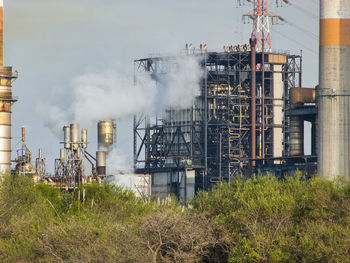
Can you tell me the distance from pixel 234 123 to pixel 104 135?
51.8 feet

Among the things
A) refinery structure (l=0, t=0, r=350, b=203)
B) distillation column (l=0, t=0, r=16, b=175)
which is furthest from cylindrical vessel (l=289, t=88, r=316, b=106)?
distillation column (l=0, t=0, r=16, b=175)

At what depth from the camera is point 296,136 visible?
10231 cm

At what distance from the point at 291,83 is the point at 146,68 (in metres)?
18.4

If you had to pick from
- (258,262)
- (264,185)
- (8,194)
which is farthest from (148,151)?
(258,262)

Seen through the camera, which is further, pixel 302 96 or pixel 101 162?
pixel 101 162

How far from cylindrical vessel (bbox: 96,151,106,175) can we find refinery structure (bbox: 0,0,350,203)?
23mm

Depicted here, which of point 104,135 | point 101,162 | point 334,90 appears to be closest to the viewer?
point 334,90

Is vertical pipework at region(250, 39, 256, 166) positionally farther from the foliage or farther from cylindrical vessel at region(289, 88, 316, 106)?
the foliage

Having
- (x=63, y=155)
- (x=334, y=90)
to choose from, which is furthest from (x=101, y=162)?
(x=334, y=90)

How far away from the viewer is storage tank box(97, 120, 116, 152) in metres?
110

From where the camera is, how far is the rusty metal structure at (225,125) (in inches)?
4254

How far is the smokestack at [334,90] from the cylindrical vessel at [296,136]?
213 inches

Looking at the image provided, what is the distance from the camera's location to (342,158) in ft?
313

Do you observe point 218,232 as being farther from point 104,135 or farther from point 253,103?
point 104,135
